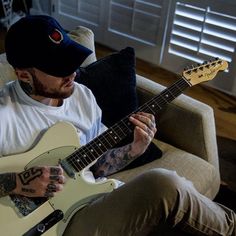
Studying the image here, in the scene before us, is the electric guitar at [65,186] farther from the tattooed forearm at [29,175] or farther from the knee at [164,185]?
the knee at [164,185]

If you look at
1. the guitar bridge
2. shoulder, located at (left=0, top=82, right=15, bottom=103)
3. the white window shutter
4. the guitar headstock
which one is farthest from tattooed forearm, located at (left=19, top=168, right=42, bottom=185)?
the white window shutter

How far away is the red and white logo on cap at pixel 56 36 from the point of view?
1241 millimetres

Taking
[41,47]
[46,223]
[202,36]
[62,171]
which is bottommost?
[202,36]

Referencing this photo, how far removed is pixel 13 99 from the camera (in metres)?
1.30

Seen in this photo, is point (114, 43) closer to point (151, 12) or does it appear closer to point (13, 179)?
point (151, 12)

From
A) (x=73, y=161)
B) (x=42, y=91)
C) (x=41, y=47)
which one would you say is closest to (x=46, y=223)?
(x=73, y=161)

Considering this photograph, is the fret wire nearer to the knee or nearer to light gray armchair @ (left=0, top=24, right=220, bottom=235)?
the knee

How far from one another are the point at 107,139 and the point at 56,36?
378mm

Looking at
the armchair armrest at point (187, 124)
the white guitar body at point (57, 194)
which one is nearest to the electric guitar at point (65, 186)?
the white guitar body at point (57, 194)

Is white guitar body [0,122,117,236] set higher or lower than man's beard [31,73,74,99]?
lower

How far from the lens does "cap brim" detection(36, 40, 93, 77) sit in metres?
1.25

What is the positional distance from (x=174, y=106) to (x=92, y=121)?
441 mm

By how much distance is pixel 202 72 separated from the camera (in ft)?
4.97

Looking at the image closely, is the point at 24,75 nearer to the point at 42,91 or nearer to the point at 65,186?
the point at 42,91
